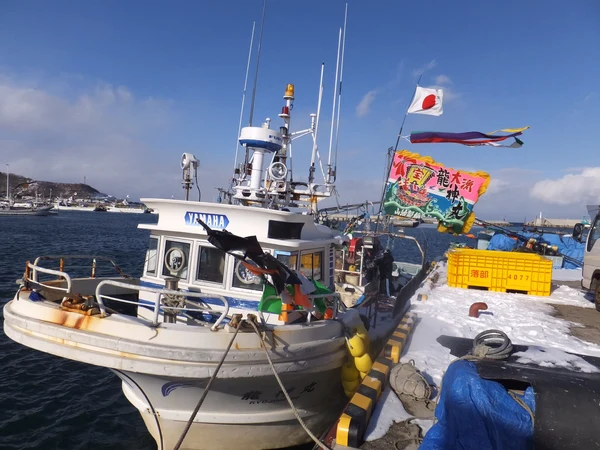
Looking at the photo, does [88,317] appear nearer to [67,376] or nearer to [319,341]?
[319,341]

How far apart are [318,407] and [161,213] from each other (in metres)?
4.39

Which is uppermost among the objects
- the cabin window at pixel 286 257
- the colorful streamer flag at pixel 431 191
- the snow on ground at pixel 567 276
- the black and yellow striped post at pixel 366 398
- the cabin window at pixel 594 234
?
the colorful streamer flag at pixel 431 191

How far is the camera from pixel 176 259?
22.7 feet

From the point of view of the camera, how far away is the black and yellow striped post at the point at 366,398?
466cm

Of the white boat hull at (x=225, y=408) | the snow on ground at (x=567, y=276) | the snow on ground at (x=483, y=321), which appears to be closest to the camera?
the white boat hull at (x=225, y=408)

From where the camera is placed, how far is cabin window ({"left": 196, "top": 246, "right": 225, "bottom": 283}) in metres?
6.70

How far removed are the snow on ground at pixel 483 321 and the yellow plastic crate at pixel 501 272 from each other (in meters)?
0.44

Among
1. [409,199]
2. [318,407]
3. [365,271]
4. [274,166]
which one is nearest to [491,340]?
[318,407]

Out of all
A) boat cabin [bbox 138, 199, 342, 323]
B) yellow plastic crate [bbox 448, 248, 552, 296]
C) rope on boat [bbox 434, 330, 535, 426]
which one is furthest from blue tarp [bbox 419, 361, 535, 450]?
yellow plastic crate [bbox 448, 248, 552, 296]

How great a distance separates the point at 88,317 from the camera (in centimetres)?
536

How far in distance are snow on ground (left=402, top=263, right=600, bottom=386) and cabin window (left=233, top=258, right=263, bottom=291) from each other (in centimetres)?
303

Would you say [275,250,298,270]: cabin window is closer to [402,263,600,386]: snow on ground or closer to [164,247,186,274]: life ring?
[164,247,186,274]: life ring

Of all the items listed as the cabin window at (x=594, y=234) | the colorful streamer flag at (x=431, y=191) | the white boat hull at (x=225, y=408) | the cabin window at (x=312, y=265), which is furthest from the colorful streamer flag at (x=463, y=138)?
the white boat hull at (x=225, y=408)

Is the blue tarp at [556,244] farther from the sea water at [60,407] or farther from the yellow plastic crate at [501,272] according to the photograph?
the sea water at [60,407]
